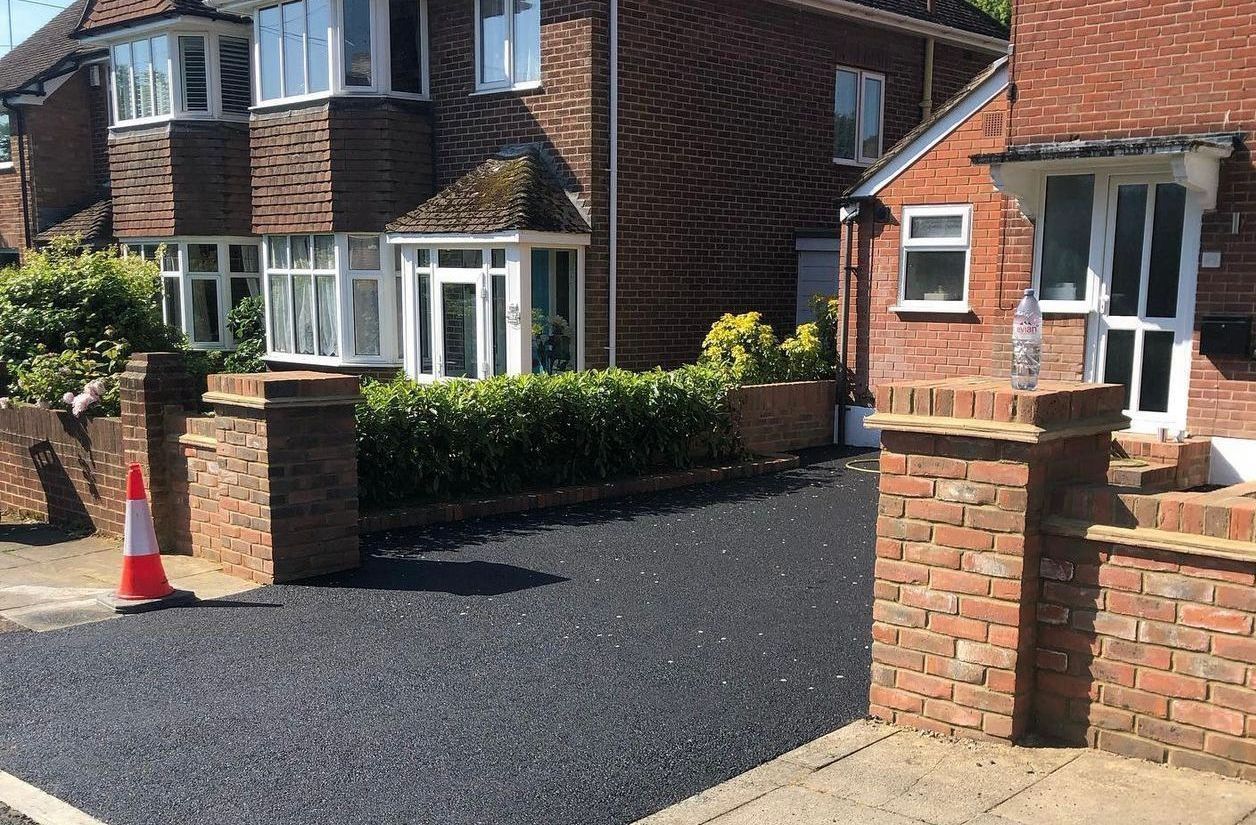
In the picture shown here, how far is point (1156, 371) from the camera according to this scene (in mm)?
10336

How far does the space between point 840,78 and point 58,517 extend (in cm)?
1316

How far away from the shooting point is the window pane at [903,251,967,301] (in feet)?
41.8

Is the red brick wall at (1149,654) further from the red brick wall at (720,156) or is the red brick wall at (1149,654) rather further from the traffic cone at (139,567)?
the red brick wall at (720,156)

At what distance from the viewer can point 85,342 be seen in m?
11.8

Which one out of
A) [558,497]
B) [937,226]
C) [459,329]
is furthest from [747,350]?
[558,497]

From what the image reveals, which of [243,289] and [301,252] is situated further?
[243,289]

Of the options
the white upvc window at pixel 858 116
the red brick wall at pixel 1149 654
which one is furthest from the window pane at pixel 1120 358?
the white upvc window at pixel 858 116

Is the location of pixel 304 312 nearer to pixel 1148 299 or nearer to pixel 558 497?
pixel 558 497

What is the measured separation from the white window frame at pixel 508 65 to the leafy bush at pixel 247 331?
596cm

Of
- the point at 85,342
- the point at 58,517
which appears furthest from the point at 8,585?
the point at 85,342

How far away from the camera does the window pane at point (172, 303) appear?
63.9ft

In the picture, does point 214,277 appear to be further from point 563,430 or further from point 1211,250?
point 1211,250

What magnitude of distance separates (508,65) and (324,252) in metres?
4.17

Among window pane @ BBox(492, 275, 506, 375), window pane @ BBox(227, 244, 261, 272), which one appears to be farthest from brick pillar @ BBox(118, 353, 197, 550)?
window pane @ BBox(227, 244, 261, 272)
